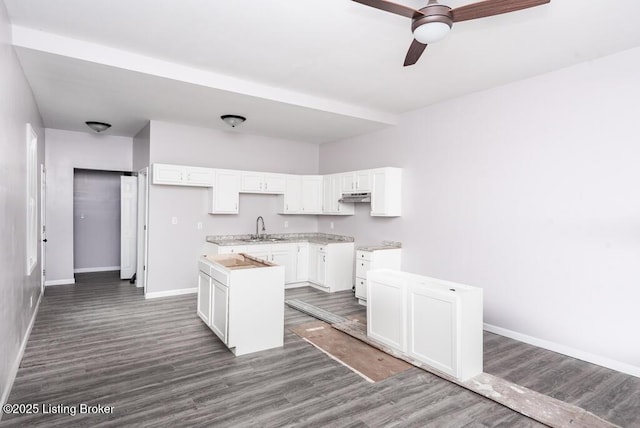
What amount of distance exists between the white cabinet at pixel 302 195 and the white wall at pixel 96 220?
4.18m

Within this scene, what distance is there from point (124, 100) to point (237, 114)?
4.71 feet

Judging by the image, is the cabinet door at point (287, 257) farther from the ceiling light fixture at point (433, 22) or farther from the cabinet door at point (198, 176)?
the ceiling light fixture at point (433, 22)

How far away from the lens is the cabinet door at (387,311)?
3271mm

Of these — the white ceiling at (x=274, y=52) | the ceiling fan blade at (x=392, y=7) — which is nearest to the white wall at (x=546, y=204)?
the white ceiling at (x=274, y=52)

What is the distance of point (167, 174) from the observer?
524 cm

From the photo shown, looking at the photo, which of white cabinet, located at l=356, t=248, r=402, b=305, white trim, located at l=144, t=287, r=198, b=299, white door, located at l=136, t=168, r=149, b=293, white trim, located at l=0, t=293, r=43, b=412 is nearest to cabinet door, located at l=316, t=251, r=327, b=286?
white cabinet, located at l=356, t=248, r=402, b=305

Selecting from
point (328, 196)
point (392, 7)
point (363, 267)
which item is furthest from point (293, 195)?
point (392, 7)

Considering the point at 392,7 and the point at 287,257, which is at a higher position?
the point at 392,7

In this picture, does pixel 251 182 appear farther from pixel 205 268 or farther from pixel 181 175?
pixel 205 268

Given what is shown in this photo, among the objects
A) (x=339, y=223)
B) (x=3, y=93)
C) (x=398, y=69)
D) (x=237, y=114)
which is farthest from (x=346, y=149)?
(x=3, y=93)

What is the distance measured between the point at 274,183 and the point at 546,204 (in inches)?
165

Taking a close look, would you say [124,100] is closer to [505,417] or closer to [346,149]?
[346,149]

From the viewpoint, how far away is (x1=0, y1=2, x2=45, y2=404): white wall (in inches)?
97.5

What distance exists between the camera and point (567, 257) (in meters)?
3.49
